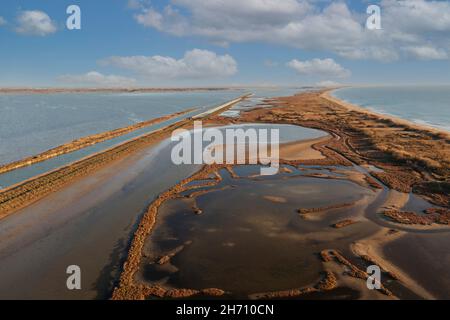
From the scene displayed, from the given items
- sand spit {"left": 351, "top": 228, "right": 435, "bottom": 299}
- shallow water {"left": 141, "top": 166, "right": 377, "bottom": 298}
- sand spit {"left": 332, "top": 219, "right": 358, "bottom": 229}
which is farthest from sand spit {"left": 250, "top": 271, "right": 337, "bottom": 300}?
sand spit {"left": 332, "top": 219, "right": 358, "bottom": 229}

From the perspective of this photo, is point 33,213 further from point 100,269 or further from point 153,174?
point 153,174

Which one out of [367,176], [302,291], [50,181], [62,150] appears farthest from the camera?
[62,150]

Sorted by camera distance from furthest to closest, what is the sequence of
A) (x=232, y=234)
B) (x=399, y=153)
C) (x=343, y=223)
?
1. (x=399, y=153)
2. (x=343, y=223)
3. (x=232, y=234)

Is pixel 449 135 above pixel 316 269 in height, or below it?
above

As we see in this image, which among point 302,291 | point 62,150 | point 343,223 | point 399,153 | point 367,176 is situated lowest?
point 302,291

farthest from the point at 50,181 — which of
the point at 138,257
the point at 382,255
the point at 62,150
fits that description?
the point at 382,255

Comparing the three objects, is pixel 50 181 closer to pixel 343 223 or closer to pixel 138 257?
pixel 138 257

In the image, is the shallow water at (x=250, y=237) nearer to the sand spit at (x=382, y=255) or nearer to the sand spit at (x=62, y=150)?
the sand spit at (x=382, y=255)

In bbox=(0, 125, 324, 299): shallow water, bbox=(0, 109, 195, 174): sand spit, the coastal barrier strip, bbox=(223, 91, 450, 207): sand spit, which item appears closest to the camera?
bbox=(0, 125, 324, 299): shallow water

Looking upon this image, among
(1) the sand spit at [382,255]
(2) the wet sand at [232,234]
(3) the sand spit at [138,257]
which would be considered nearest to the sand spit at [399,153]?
(2) the wet sand at [232,234]

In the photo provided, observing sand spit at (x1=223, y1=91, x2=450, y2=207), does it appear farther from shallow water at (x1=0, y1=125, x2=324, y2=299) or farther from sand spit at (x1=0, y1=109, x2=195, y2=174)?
sand spit at (x1=0, y1=109, x2=195, y2=174)

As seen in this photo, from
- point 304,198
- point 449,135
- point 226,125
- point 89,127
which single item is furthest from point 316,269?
point 89,127
